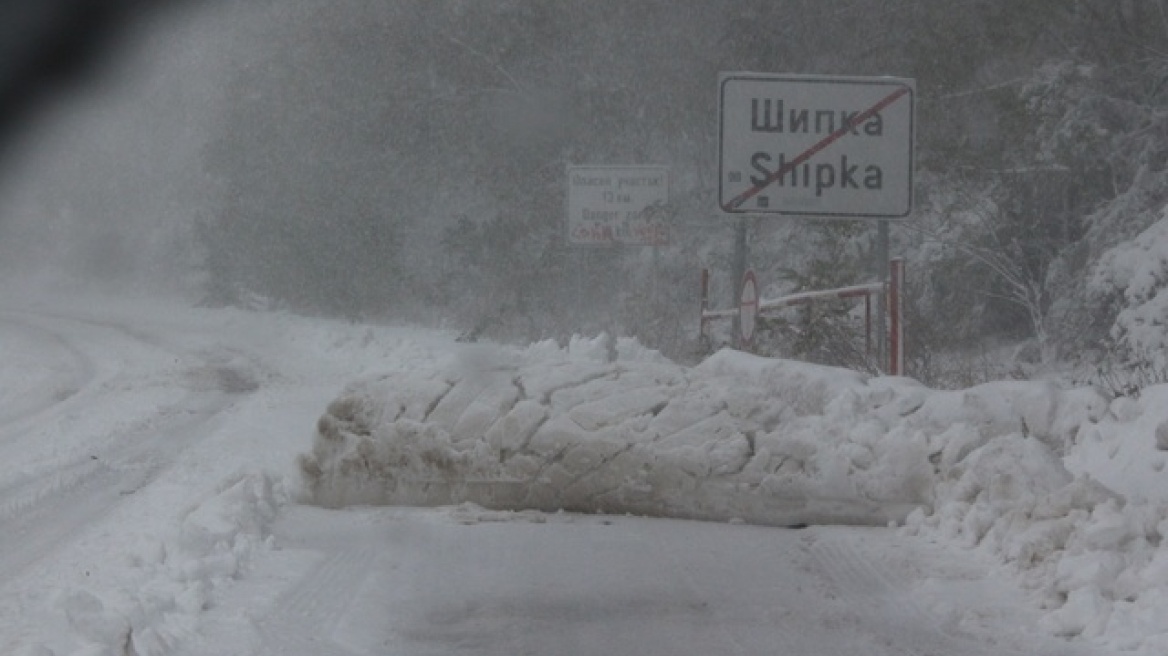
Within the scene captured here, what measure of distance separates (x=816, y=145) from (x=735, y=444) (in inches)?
202

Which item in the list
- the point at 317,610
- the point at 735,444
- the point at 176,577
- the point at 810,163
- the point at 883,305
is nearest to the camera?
the point at 317,610

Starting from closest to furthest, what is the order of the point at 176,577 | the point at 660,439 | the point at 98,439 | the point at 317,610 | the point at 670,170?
1. the point at 317,610
2. the point at 176,577
3. the point at 660,439
4. the point at 98,439
5. the point at 670,170

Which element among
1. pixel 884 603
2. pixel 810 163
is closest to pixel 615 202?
pixel 810 163

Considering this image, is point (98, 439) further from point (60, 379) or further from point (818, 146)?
point (60, 379)

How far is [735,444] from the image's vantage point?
26.1ft

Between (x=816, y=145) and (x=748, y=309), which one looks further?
(x=748, y=309)

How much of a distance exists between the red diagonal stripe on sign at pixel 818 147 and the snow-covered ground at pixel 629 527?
368 centimetres

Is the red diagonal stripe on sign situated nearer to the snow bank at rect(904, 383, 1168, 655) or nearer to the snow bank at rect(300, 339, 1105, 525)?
the snow bank at rect(300, 339, 1105, 525)

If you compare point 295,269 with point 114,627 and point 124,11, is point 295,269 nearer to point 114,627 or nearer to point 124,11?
point 124,11

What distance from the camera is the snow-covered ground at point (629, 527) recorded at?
18.3 feet

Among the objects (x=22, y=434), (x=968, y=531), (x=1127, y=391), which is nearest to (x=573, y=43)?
(x=22, y=434)

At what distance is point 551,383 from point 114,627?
3.66 meters

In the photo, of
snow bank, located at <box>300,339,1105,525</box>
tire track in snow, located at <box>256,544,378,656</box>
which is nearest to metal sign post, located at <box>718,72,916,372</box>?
snow bank, located at <box>300,339,1105,525</box>

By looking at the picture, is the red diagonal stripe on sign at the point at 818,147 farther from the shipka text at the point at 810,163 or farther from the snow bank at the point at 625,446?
the snow bank at the point at 625,446
